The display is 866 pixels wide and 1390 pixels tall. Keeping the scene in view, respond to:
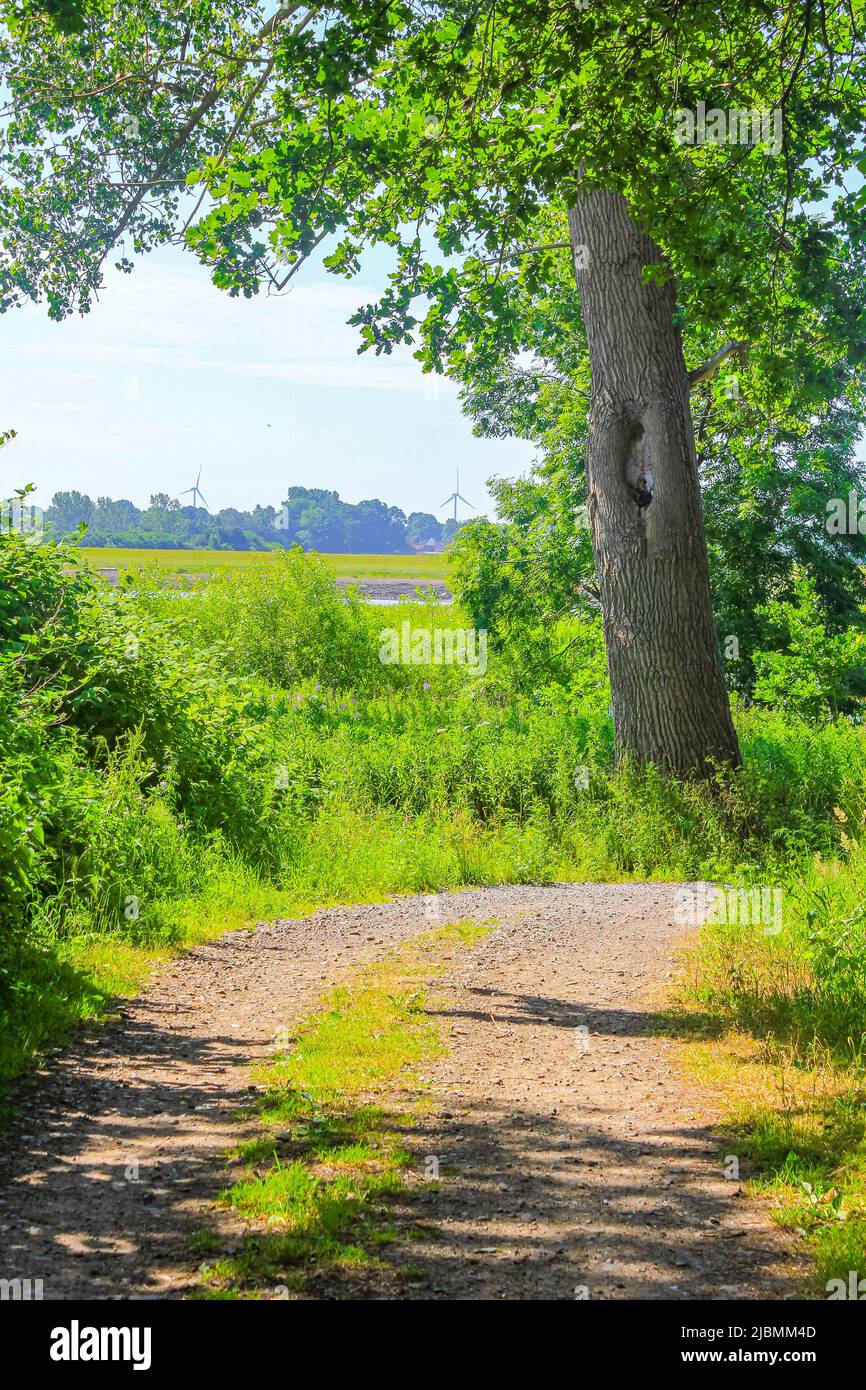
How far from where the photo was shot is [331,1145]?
17.1 ft

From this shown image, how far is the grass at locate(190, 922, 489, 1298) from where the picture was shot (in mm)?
4125

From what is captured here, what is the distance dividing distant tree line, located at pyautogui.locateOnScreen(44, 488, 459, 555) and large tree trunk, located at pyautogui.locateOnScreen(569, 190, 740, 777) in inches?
4034

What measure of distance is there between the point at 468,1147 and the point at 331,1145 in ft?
1.99

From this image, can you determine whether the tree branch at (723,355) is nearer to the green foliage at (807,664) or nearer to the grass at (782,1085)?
the green foliage at (807,664)

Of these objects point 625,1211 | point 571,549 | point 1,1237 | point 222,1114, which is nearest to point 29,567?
point 222,1114

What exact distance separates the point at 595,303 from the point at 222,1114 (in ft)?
36.1

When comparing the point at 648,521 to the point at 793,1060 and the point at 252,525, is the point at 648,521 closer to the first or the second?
the point at 793,1060

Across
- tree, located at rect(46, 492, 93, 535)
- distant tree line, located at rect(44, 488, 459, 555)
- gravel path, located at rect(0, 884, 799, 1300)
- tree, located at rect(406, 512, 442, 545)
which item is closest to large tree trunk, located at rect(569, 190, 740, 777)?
gravel path, located at rect(0, 884, 799, 1300)

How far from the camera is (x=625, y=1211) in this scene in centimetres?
462

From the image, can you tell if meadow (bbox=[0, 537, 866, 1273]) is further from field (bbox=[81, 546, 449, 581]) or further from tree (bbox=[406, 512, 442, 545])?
tree (bbox=[406, 512, 442, 545])

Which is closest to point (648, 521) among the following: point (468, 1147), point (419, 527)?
point (468, 1147)

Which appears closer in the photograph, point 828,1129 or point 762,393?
point 828,1129

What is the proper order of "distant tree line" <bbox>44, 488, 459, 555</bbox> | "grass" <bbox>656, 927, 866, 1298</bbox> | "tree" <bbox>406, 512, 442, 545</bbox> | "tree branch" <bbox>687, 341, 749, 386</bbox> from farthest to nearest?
1. "tree" <bbox>406, 512, 442, 545</bbox>
2. "distant tree line" <bbox>44, 488, 459, 555</bbox>
3. "tree branch" <bbox>687, 341, 749, 386</bbox>
4. "grass" <bbox>656, 927, 866, 1298</bbox>
